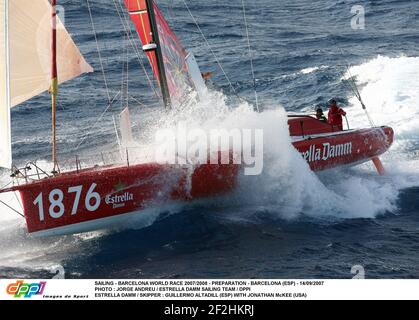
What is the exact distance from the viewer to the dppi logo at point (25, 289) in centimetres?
723

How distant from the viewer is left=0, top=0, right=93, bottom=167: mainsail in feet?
31.4

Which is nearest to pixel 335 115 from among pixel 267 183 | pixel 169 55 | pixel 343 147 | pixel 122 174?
pixel 343 147

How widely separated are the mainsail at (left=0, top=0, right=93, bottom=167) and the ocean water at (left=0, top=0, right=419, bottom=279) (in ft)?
6.90

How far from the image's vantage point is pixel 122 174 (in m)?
10.5

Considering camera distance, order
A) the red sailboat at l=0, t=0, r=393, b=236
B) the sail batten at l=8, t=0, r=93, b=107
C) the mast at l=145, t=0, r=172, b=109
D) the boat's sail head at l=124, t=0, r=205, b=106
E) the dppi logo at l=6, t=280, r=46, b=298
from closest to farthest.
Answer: the dppi logo at l=6, t=280, r=46, b=298, the sail batten at l=8, t=0, r=93, b=107, the red sailboat at l=0, t=0, r=393, b=236, the mast at l=145, t=0, r=172, b=109, the boat's sail head at l=124, t=0, r=205, b=106

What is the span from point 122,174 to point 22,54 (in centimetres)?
222

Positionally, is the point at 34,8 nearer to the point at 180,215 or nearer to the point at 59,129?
the point at 180,215

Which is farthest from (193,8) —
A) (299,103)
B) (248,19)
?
(299,103)

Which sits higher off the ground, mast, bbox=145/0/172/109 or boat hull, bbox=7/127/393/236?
mast, bbox=145/0/172/109

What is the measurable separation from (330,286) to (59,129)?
1048cm

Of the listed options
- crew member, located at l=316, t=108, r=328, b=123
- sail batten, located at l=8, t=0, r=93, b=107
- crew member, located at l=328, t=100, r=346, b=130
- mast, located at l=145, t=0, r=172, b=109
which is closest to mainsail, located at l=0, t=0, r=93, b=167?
sail batten, located at l=8, t=0, r=93, b=107

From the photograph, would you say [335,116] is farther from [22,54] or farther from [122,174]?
[22,54]

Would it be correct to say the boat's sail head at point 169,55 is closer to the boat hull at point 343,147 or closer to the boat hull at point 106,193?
the boat hull at point 106,193

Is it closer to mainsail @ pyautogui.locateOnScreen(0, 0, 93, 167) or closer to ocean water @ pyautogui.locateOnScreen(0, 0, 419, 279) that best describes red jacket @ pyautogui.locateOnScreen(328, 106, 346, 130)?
ocean water @ pyautogui.locateOnScreen(0, 0, 419, 279)
